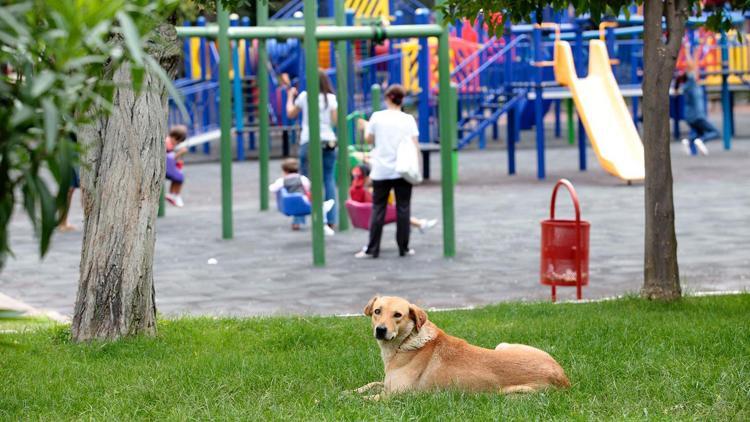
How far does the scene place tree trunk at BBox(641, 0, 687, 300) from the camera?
8.38 meters

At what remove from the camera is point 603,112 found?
2030 centimetres

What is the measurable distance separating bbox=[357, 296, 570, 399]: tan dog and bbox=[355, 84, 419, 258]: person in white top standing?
5.80 meters

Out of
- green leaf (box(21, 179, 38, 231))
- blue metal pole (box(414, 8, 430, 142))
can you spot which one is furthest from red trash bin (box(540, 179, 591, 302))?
blue metal pole (box(414, 8, 430, 142))

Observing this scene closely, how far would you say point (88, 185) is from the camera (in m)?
→ 7.36

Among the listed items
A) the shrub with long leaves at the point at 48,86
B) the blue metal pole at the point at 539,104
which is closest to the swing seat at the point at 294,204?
the blue metal pole at the point at 539,104

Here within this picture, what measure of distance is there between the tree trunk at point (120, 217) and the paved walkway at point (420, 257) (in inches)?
70.9

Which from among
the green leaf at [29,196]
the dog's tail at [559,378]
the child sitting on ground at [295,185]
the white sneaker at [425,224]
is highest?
the green leaf at [29,196]

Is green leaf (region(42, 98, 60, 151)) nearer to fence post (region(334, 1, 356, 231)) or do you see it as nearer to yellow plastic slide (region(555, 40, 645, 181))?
fence post (region(334, 1, 356, 231))

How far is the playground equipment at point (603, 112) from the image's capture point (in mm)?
18875

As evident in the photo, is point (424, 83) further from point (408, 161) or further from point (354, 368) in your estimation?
point (354, 368)

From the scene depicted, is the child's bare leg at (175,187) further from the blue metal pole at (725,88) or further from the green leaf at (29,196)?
the green leaf at (29,196)

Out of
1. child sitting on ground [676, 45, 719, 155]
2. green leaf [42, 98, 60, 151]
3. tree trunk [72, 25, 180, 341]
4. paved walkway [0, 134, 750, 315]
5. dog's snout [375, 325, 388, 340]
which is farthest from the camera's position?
child sitting on ground [676, 45, 719, 155]

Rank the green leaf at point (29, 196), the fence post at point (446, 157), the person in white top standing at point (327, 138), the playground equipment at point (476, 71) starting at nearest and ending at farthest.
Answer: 1. the green leaf at point (29, 196)
2. the fence post at point (446, 157)
3. the person in white top standing at point (327, 138)
4. the playground equipment at point (476, 71)

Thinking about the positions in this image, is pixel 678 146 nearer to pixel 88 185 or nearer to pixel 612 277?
pixel 612 277
